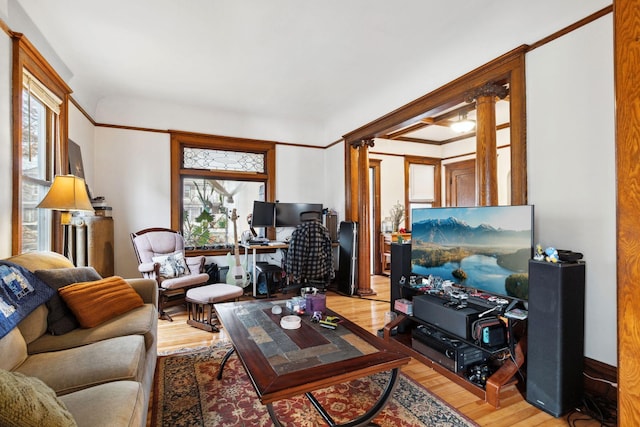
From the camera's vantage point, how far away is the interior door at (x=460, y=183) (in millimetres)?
6043

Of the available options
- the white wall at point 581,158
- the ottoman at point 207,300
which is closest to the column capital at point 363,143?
the white wall at point 581,158

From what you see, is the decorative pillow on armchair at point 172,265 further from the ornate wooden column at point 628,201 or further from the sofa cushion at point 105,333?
the ornate wooden column at point 628,201

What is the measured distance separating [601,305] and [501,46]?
202 centimetres

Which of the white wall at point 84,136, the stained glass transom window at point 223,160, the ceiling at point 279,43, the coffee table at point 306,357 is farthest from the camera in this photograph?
the stained glass transom window at point 223,160

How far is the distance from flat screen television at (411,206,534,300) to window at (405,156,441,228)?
139 inches

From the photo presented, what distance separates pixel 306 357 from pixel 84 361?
1.05 meters

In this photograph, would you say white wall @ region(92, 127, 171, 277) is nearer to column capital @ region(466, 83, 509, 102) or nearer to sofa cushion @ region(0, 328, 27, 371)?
sofa cushion @ region(0, 328, 27, 371)

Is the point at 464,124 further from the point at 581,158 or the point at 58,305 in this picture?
the point at 58,305

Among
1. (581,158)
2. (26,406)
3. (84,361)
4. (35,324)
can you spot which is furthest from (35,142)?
(581,158)

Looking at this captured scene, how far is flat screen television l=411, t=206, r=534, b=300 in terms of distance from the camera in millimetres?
2064

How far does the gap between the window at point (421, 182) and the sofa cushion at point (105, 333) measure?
16.8ft

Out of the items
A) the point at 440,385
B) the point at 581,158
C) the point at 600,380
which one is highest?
the point at 581,158

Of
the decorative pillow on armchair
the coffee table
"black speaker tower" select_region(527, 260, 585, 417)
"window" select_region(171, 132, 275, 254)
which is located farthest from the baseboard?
"window" select_region(171, 132, 275, 254)

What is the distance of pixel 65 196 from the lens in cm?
233
